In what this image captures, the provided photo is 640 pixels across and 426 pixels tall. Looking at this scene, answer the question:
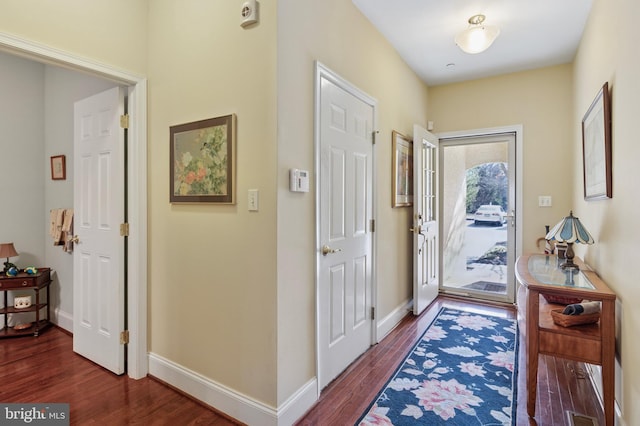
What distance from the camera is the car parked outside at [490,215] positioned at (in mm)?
4105

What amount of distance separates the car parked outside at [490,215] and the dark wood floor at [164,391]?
1.75 m

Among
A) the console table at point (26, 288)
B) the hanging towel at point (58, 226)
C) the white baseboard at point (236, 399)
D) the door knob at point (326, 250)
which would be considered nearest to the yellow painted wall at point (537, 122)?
the door knob at point (326, 250)

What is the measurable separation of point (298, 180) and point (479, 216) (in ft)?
10.5

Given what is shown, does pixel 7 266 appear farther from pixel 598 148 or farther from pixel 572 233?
pixel 598 148

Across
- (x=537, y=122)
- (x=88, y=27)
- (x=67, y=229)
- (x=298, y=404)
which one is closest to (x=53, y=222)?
(x=67, y=229)

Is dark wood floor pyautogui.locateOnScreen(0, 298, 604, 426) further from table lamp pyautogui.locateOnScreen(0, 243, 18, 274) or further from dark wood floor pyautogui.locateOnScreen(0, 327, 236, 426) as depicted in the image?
table lamp pyautogui.locateOnScreen(0, 243, 18, 274)

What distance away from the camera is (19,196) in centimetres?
334

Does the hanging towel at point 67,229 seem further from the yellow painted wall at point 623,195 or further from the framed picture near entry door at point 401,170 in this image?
the yellow painted wall at point 623,195

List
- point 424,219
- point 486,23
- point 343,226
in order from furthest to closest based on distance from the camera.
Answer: point 424,219 < point 486,23 < point 343,226

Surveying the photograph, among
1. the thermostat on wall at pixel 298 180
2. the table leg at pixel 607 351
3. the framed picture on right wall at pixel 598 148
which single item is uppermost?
the framed picture on right wall at pixel 598 148

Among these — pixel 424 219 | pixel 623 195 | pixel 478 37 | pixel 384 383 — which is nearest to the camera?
pixel 623 195

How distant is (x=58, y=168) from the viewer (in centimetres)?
333

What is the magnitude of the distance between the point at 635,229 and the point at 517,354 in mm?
1611

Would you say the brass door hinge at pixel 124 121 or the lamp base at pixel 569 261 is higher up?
the brass door hinge at pixel 124 121
